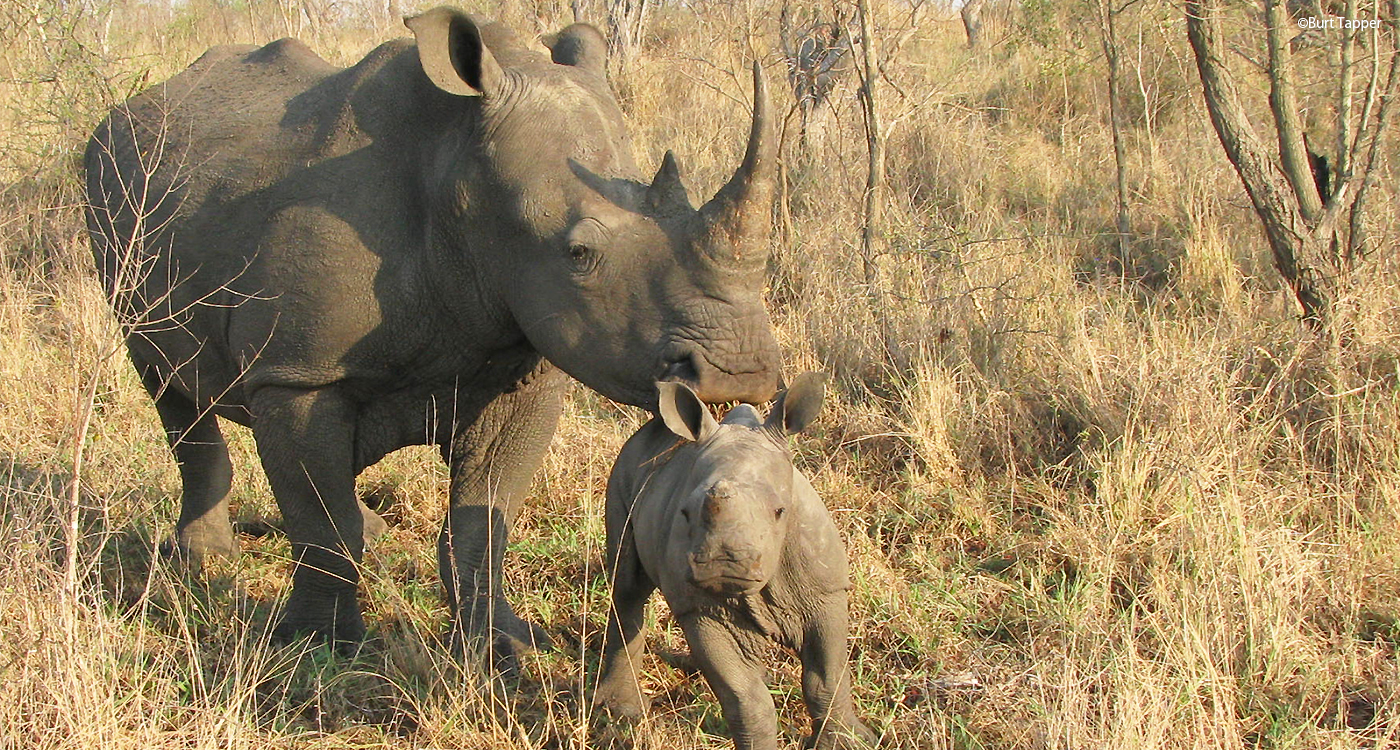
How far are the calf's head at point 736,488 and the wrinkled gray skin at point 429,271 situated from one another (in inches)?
4.4

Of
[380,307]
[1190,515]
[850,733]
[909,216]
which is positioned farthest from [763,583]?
[909,216]

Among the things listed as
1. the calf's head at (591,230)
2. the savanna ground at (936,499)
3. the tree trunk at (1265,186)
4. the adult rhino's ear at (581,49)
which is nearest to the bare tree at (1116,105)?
the savanna ground at (936,499)

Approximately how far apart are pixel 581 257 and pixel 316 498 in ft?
3.82

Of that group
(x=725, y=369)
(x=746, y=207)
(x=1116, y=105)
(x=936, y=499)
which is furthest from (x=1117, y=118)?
(x=725, y=369)

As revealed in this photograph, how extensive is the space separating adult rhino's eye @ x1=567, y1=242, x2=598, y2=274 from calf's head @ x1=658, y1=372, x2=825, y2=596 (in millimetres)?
472

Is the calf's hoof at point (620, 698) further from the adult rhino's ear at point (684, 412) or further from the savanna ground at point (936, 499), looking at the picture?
the adult rhino's ear at point (684, 412)

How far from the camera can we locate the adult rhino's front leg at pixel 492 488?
407 centimetres

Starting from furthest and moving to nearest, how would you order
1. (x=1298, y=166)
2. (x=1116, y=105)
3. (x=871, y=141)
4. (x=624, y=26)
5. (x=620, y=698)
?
(x=624, y=26) → (x=1116, y=105) → (x=871, y=141) → (x=1298, y=166) → (x=620, y=698)

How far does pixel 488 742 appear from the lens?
3.39 meters

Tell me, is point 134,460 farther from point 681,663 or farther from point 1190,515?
point 1190,515

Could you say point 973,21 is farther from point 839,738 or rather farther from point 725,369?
point 839,738

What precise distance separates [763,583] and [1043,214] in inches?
219

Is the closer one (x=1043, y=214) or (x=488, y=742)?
(x=488, y=742)

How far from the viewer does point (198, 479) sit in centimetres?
500
